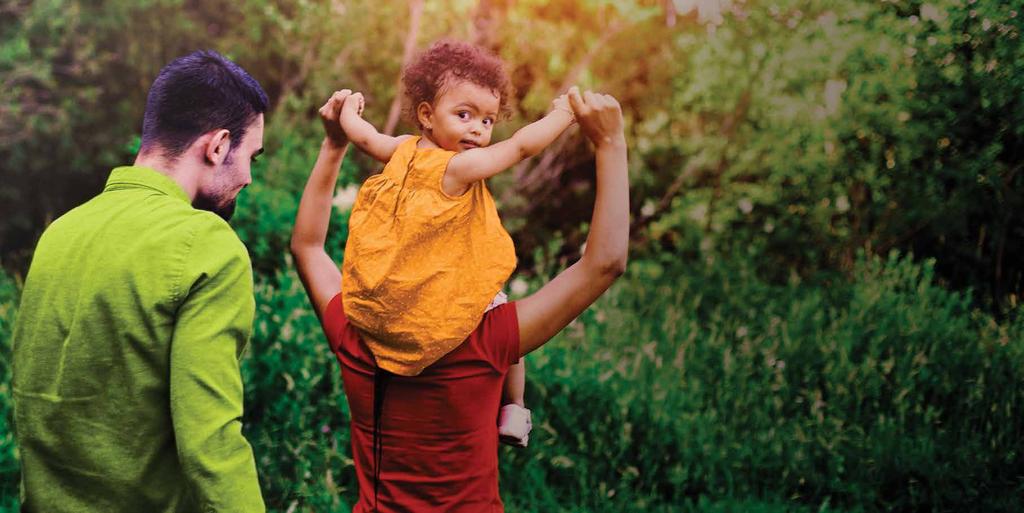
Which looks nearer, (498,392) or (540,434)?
(498,392)

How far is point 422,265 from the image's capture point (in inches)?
67.5

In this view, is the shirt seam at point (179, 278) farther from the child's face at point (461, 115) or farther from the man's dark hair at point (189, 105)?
the child's face at point (461, 115)

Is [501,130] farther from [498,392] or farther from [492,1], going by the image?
[498,392]

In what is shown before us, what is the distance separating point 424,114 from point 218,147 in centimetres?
45

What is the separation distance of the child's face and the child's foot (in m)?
0.64

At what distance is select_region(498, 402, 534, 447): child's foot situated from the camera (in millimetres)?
2000

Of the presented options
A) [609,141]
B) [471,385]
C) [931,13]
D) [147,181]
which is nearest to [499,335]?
[471,385]

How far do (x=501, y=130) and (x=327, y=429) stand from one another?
3453mm

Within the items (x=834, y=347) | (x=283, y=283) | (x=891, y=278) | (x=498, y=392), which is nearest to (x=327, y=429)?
Result: (x=283, y=283)

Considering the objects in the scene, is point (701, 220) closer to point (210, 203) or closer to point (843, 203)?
point (843, 203)

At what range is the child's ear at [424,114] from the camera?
191 centimetres

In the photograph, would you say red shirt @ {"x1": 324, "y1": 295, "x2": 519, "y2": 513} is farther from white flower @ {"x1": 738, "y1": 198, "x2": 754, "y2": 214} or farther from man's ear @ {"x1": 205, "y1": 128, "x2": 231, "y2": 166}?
white flower @ {"x1": 738, "y1": 198, "x2": 754, "y2": 214}

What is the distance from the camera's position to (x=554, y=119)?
1777mm

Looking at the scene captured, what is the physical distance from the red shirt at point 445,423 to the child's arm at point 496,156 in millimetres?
306
